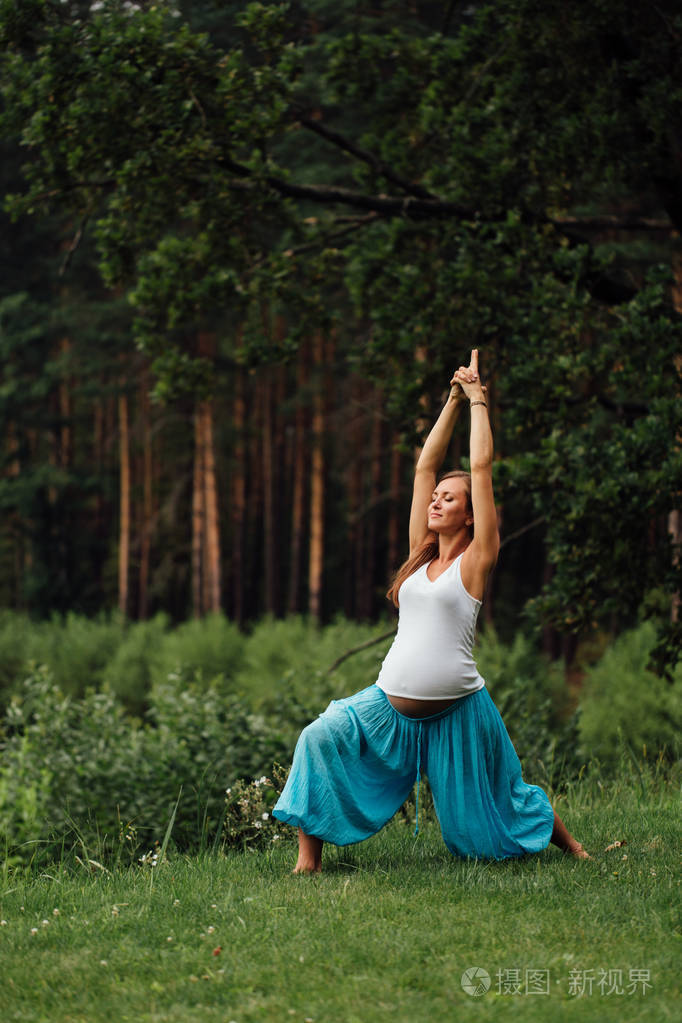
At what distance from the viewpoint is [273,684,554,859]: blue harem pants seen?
4766mm

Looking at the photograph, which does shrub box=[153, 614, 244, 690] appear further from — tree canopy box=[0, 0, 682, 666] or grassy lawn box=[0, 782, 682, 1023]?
grassy lawn box=[0, 782, 682, 1023]

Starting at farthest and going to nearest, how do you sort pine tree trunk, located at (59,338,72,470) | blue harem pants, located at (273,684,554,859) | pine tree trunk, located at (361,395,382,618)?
1. pine tree trunk, located at (59,338,72,470)
2. pine tree trunk, located at (361,395,382,618)
3. blue harem pants, located at (273,684,554,859)

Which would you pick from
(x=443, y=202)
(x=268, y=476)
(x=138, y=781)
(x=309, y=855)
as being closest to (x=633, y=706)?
(x=443, y=202)

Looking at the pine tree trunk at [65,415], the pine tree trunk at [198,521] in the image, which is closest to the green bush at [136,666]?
the pine tree trunk at [198,521]

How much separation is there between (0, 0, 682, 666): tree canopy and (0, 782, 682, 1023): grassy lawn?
3.25 meters

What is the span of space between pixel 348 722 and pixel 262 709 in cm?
826

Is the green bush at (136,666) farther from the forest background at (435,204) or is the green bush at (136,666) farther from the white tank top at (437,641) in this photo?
the white tank top at (437,641)

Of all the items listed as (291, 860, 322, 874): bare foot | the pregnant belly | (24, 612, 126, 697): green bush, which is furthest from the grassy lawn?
(24, 612, 126, 697): green bush

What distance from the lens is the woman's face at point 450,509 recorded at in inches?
193

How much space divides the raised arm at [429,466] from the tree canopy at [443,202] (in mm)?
2440

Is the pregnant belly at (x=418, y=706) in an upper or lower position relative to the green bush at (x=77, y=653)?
upper

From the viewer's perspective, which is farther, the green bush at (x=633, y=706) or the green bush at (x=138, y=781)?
the green bush at (x=633, y=706)

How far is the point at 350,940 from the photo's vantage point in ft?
12.4

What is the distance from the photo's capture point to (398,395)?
9508 mm
